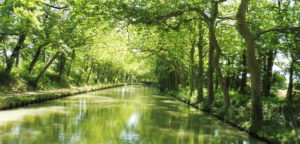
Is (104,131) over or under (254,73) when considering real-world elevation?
under

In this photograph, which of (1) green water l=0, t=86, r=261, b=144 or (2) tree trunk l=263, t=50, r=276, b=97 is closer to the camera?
(1) green water l=0, t=86, r=261, b=144

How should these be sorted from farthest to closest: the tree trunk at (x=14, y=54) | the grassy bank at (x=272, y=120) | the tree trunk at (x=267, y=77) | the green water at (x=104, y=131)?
1. the tree trunk at (x=14, y=54)
2. the tree trunk at (x=267, y=77)
3. the grassy bank at (x=272, y=120)
4. the green water at (x=104, y=131)

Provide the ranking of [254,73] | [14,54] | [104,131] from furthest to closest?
1. [14,54]
2. [254,73]
3. [104,131]

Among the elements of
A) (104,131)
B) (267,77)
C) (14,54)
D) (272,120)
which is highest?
(14,54)

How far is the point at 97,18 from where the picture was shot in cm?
1154

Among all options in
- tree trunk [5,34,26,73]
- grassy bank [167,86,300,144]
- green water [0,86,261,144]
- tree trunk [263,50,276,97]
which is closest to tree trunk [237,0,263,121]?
grassy bank [167,86,300,144]

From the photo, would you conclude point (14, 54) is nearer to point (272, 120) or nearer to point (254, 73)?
point (254, 73)

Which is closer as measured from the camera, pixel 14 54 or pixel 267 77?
pixel 267 77

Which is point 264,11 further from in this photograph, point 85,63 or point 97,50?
point 85,63

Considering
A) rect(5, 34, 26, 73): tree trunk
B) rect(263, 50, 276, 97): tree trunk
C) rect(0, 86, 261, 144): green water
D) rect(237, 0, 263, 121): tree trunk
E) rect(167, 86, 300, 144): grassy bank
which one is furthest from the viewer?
rect(5, 34, 26, 73): tree trunk

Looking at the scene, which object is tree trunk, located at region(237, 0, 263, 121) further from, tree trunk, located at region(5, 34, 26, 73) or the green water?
tree trunk, located at region(5, 34, 26, 73)

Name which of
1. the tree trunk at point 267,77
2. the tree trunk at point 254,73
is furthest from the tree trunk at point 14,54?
the tree trunk at point 267,77

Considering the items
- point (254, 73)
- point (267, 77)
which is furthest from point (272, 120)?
point (267, 77)

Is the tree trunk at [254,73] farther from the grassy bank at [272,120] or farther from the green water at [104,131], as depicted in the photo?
the green water at [104,131]
